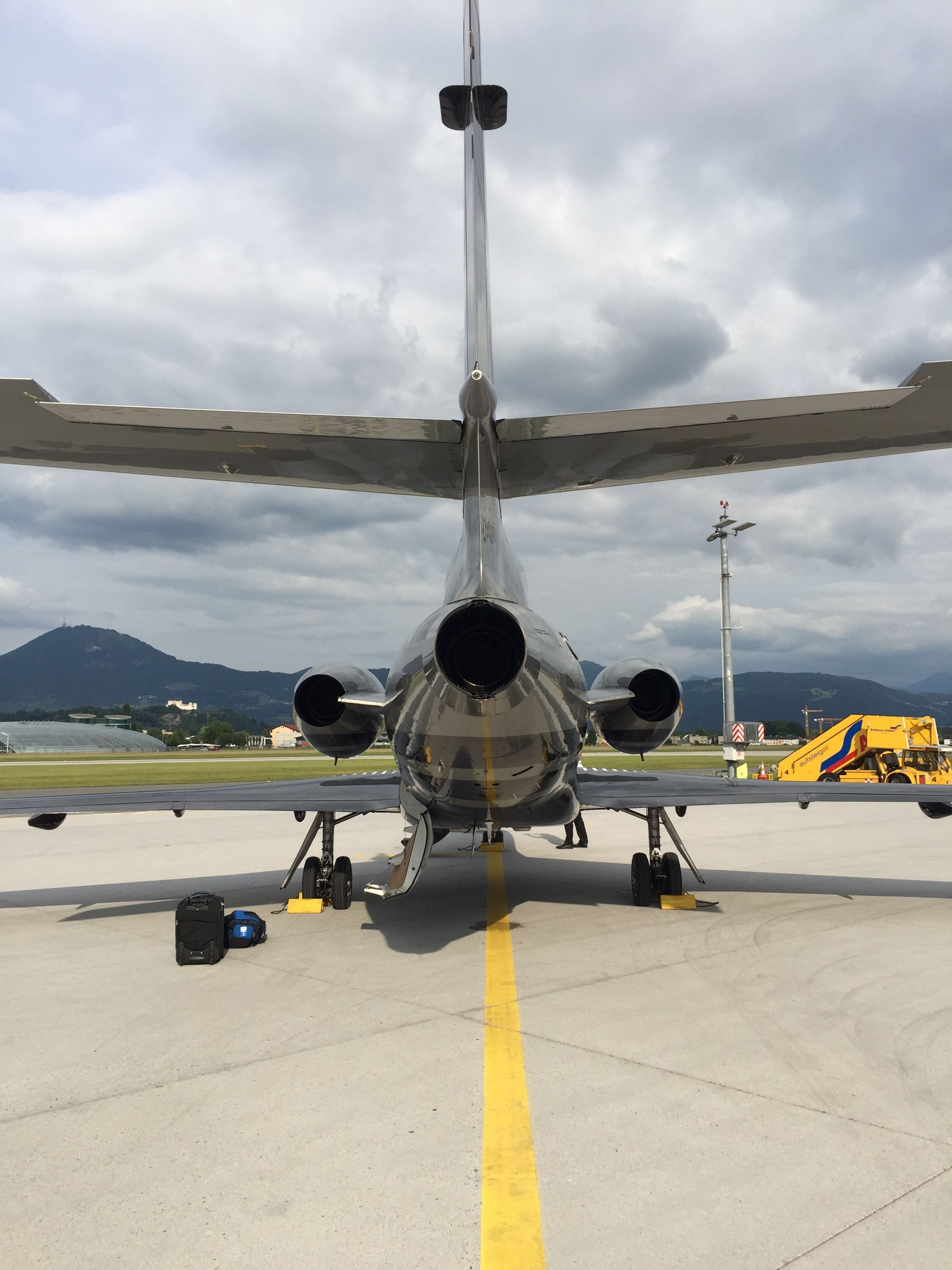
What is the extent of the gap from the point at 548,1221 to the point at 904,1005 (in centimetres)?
394

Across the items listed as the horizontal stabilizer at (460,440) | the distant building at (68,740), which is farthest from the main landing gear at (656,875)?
the distant building at (68,740)

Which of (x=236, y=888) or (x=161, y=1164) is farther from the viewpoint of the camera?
(x=236, y=888)

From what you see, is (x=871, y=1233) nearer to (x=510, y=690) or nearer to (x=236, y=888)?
(x=510, y=690)

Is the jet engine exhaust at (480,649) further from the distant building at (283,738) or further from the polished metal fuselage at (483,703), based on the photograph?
the distant building at (283,738)

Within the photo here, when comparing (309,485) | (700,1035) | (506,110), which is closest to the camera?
(700,1035)

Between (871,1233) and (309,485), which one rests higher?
(309,485)

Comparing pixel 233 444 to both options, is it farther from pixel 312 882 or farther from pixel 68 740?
pixel 68 740

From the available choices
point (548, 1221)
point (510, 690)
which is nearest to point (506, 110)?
point (510, 690)

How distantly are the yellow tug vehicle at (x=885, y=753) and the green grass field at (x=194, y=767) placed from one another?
452 inches

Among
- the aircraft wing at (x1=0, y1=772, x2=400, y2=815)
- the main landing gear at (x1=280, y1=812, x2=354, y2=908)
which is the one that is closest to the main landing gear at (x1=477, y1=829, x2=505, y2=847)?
the aircraft wing at (x1=0, y1=772, x2=400, y2=815)

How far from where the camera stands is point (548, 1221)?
2.98m

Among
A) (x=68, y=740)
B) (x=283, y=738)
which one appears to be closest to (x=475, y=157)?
(x=68, y=740)

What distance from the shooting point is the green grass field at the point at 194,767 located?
29438mm

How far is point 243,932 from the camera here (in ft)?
24.6
